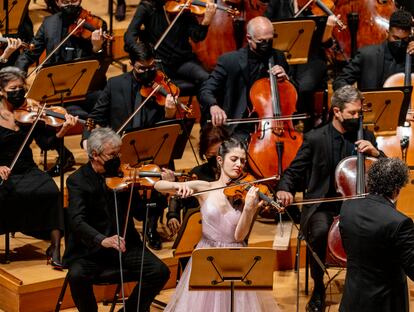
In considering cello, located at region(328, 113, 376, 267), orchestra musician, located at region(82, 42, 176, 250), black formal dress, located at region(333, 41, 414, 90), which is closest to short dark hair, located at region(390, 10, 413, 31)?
black formal dress, located at region(333, 41, 414, 90)

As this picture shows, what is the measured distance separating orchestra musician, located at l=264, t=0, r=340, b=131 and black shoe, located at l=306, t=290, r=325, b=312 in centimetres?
167

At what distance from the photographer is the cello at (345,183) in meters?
5.77

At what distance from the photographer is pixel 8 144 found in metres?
6.21

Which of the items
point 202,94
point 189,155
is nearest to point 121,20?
point 189,155

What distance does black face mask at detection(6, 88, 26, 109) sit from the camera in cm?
611

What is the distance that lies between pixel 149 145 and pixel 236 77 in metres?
1.07

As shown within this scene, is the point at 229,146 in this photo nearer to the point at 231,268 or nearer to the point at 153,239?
the point at 231,268

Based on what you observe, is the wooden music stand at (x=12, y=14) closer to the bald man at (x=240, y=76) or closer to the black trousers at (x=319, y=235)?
the bald man at (x=240, y=76)

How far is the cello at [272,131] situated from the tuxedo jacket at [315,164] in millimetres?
277

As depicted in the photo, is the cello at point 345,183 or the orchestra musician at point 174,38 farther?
the orchestra musician at point 174,38

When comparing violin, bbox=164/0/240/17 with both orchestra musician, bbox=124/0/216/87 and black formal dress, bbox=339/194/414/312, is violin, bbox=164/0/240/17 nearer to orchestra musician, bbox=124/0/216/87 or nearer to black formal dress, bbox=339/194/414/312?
orchestra musician, bbox=124/0/216/87

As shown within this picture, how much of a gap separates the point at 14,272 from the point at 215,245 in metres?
1.24

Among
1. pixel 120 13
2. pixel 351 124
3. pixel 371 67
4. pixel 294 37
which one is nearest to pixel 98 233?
pixel 351 124

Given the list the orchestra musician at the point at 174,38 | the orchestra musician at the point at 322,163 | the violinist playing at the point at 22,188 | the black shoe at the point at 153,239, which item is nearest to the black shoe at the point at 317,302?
the orchestra musician at the point at 322,163
